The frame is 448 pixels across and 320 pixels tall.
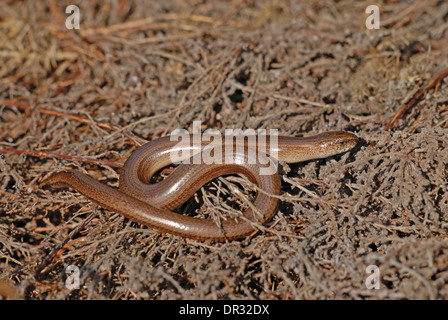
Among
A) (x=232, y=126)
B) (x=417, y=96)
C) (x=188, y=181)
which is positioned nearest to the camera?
(x=188, y=181)

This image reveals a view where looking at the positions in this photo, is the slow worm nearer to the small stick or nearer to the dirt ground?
the dirt ground

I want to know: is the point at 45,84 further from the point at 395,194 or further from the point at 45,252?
the point at 395,194

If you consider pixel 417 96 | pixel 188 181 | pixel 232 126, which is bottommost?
pixel 188 181

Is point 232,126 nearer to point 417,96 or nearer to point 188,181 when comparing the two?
point 188,181

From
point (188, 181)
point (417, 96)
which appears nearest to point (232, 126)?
point (188, 181)

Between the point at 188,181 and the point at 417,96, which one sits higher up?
the point at 417,96

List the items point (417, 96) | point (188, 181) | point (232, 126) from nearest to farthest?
point (188, 181) → point (417, 96) → point (232, 126)
